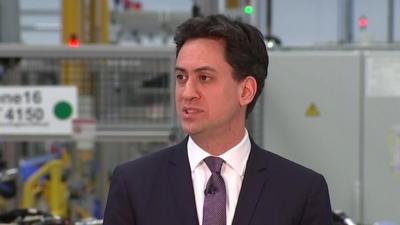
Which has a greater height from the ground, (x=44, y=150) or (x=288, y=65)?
(x=288, y=65)

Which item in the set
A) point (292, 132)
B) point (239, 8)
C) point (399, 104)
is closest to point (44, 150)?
point (239, 8)

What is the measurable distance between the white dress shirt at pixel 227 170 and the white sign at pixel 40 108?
7.85ft

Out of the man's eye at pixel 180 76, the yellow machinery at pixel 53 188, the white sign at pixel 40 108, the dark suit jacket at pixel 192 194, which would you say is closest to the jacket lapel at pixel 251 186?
the dark suit jacket at pixel 192 194

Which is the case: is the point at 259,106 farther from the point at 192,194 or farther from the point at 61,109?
the point at 192,194

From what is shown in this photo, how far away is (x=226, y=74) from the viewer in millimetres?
1478

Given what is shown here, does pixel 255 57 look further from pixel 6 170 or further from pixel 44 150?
pixel 44 150

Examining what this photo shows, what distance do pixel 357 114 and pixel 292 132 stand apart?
1.16 feet

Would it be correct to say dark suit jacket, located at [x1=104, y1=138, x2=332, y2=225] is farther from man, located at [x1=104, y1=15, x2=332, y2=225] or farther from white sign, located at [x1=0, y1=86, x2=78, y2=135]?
white sign, located at [x1=0, y1=86, x2=78, y2=135]

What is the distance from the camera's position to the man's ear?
1.52 metres

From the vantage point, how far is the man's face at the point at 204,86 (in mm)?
1462

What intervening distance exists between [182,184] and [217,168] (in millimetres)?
84

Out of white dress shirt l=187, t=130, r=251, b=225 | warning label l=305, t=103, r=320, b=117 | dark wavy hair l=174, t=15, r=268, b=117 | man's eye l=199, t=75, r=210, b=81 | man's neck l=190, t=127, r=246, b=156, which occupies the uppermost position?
dark wavy hair l=174, t=15, r=268, b=117

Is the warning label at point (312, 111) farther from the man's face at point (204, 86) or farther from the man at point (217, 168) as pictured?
the man's face at point (204, 86)

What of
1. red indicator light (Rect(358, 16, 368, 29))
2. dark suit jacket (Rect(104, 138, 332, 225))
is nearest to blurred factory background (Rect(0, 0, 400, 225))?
dark suit jacket (Rect(104, 138, 332, 225))
